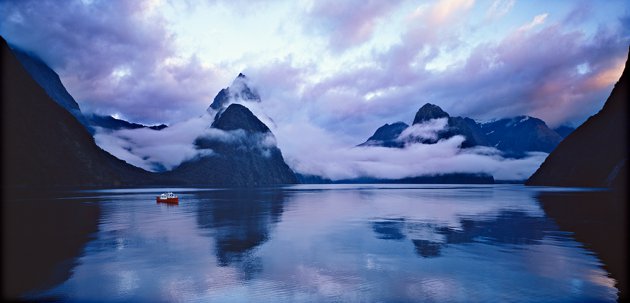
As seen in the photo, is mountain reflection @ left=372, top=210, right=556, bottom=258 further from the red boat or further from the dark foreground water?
the red boat

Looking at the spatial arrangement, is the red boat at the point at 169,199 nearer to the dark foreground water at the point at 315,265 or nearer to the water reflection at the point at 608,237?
the dark foreground water at the point at 315,265

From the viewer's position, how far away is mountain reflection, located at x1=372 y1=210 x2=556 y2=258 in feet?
131

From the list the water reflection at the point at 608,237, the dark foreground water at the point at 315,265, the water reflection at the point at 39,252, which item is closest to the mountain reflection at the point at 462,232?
the dark foreground water at the point at 315,265

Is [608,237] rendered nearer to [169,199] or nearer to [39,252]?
[39,252]

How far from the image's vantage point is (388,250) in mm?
35625

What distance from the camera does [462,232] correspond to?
4762 cm

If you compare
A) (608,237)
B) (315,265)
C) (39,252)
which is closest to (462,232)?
(608,237)

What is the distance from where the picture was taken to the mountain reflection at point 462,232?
39.8 m

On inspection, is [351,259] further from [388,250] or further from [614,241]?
[614,241]

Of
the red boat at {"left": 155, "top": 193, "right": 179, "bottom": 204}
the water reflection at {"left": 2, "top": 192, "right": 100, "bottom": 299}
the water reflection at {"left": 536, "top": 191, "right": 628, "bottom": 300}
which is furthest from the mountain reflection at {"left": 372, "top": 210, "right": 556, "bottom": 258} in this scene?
the red boat at {"left": 155, "top": 193, "right": 179, "bottom": 204}

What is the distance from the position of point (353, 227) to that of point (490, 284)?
30812mm

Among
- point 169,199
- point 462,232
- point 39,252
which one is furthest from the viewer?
point 169,199

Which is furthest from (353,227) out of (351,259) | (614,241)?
(614,241)

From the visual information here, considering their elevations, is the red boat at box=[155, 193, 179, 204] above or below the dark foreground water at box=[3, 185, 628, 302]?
above
